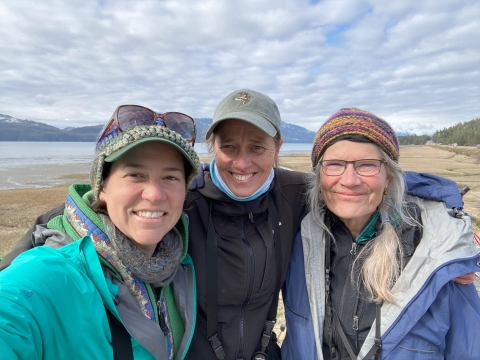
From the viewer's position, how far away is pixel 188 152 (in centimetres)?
203

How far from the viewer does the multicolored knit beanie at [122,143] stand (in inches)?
71.4

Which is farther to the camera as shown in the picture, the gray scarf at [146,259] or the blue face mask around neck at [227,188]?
the blue face mask around neck at [227,188]

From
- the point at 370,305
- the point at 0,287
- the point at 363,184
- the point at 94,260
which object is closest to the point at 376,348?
the point at 370,305

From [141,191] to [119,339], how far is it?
924mm

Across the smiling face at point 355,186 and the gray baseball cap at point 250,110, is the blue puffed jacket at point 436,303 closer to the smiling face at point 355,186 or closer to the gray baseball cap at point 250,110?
the smiling face at point 355,186

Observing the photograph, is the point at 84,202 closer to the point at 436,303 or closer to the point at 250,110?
the point at 250,110

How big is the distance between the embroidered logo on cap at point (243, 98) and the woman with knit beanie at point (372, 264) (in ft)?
2.61

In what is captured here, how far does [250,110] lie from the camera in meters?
2.54

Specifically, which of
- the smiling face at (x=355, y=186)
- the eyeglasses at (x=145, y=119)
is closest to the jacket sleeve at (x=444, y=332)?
the smiling face at (x=355, y=186)

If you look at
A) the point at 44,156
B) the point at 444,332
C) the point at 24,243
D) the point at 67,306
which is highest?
the point at 44,156

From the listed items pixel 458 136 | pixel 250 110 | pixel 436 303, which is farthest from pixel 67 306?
pixel 458 136

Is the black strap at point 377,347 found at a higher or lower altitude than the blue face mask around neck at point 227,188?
lower

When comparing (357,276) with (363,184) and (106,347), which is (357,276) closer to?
(363,184)

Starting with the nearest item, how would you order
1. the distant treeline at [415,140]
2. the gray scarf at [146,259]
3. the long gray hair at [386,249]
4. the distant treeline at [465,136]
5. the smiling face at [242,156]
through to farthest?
the gray scarf at [146,259] < the long gray hair at [386,249] < the smiling face at [242,156] < the distant treeline at [465,136] < the distant treeline at [415,140]
